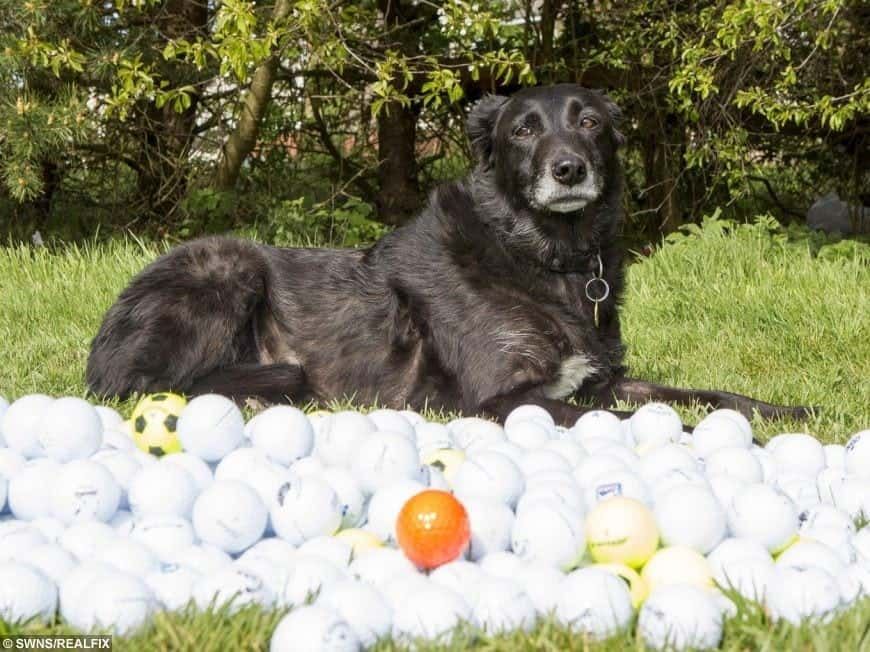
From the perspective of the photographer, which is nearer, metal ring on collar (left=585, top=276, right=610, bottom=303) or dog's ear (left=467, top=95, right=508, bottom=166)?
metal ring on collar (left=585, top=276, right=610, bottom=303)

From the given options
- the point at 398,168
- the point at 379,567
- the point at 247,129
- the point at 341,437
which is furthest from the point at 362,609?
the point at 398,168

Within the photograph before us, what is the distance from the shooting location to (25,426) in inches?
114

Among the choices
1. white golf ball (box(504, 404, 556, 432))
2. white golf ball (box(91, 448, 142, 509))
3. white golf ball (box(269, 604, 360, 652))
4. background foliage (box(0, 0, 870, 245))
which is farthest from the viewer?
background foliage (box(0, 0, 870, 245))

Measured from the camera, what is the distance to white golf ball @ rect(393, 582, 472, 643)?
1761mm

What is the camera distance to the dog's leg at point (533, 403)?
3.74 meters

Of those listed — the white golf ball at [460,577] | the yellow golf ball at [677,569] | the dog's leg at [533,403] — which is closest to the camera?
the white golf ball at [460,577]

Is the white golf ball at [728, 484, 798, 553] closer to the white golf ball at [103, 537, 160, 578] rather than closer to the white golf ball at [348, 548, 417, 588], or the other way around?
the white golf ball at [348, 548, 417, 588]

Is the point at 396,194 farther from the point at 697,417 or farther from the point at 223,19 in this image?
the point at 697,417

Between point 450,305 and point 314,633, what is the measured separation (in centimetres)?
251

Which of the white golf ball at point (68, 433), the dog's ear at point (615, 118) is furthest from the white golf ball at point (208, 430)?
the dog's ear at point (615, 118)

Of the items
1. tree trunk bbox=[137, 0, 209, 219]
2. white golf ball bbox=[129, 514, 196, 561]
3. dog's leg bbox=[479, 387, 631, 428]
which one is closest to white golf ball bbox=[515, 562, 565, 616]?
white golf ball bbox=[129, 514, 196, 561]

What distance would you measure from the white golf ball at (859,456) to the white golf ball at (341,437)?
1342 mm

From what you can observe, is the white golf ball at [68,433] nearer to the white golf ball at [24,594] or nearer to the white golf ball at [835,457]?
the white golf ball at [24,594]

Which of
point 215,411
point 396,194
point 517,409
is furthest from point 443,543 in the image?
point 396,194
